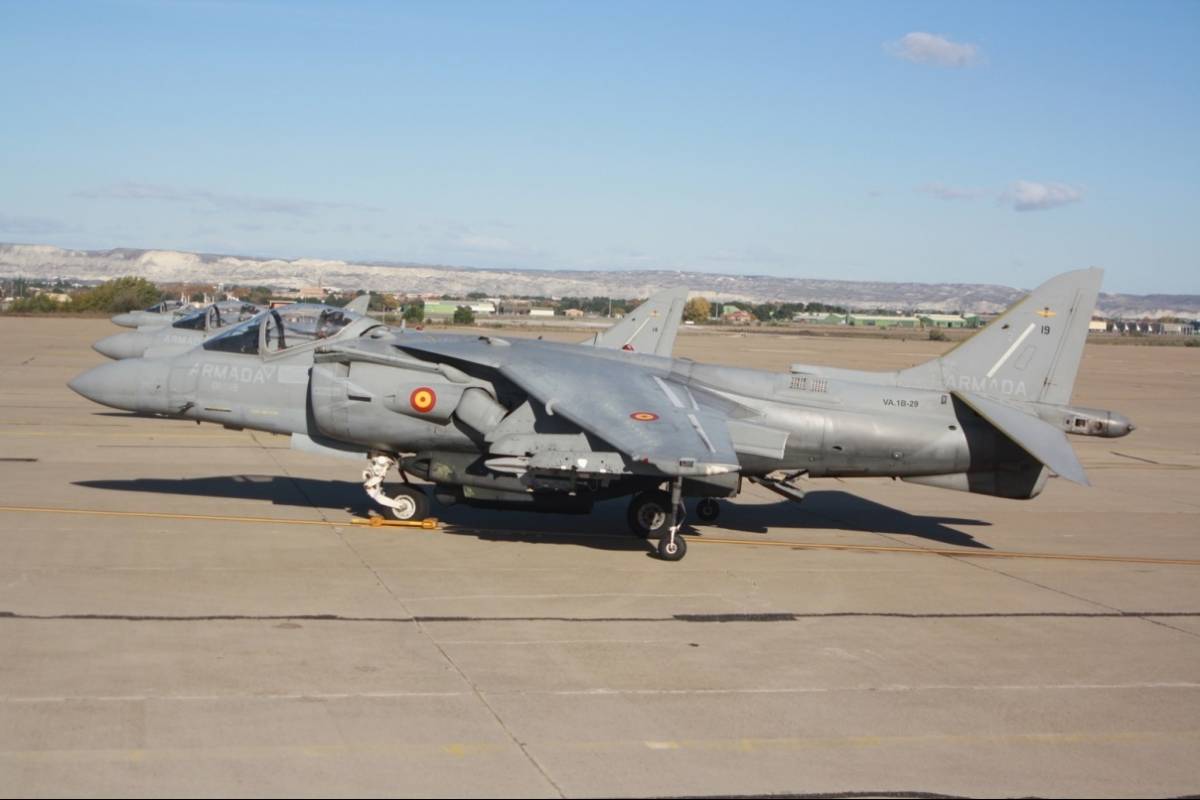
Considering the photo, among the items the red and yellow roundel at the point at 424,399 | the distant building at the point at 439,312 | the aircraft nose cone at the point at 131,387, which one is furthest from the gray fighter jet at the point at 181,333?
the distant building at the point at 439,312

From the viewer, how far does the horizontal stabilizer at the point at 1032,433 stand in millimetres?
14836

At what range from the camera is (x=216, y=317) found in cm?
2903

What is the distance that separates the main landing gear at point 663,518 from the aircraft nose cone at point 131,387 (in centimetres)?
665

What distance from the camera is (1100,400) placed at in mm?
42938

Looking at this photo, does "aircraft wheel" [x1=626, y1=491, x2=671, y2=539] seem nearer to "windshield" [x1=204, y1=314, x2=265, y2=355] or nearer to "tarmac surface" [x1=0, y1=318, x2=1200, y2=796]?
"tarmac surface" [x1=0, y1=318, x2=1200, y2=796]

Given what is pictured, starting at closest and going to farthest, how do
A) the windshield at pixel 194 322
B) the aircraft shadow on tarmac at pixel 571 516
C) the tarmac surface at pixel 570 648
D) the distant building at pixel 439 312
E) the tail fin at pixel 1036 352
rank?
the tarmac surface at pixel 570 648
the aircraft shadow on tarmac at pixel 571 516
the tail fin at pixel 1036 352
the windshield at pixel 194 322
the distant building at pixel 439 312

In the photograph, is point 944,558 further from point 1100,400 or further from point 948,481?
point 1100,400

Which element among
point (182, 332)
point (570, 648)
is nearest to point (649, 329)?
point (182, 332)

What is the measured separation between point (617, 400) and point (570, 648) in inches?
188

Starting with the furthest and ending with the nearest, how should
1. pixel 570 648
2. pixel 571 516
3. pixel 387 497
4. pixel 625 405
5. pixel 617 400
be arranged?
1. pixel 571 516
2. pixel 387 497
3. pixel 617 400
4. pixel 625 405
5. pixel 570 648

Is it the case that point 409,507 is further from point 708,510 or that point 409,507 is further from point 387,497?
point 708,510

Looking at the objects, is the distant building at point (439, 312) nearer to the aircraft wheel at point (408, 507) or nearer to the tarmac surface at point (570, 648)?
the aircraft wheel at point (408, 507)

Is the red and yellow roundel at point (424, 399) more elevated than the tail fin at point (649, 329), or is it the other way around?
the tail fin at point (649, 329)

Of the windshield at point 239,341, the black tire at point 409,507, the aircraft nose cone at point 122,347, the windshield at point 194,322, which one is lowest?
Result: the black tire at point 409,507
